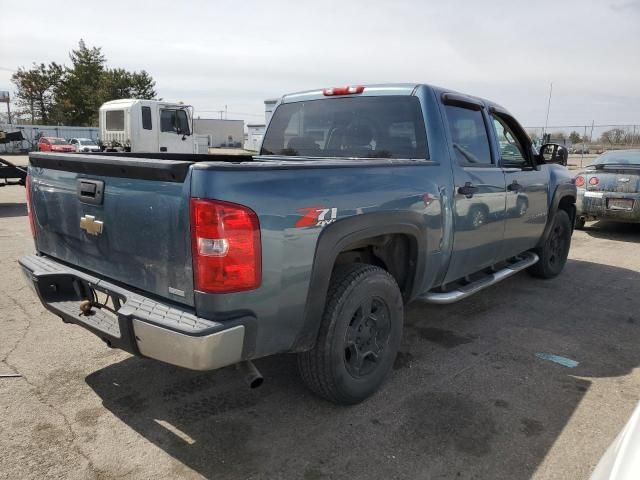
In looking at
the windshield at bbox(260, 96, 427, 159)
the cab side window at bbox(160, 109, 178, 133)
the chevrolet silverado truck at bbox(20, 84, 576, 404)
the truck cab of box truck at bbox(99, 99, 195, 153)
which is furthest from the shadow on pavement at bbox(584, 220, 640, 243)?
the cab side window at bbox(160, 109, 178, 133)

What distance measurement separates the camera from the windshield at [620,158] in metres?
8.48

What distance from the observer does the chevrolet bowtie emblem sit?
8.59 feet

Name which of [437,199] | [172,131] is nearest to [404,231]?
[437,199]

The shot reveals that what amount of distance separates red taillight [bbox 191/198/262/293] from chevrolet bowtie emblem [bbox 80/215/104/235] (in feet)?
2.51

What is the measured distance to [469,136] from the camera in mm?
3975

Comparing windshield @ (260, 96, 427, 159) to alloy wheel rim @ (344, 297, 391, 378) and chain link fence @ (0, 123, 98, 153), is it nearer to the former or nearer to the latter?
alloy wheel rim @ (344, 297, 391, 378)

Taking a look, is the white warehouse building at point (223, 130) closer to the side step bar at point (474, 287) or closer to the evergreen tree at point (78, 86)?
the evergreen tree at point (78, 86)

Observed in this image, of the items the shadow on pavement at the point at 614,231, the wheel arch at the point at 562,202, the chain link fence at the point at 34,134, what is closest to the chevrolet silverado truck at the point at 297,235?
the wheel arch at the point at 562,202

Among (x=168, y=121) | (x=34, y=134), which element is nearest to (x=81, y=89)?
(x=34, y=134)

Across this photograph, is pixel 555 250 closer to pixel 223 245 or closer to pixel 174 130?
pixel 223 245

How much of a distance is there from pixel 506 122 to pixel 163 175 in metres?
3.62

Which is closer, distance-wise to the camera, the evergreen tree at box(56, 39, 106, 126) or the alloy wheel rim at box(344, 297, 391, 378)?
the alloy wheel rim at box(344, 297, 391, 378)

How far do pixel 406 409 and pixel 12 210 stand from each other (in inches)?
406

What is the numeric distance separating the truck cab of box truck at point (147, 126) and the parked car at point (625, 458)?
15.1 m
